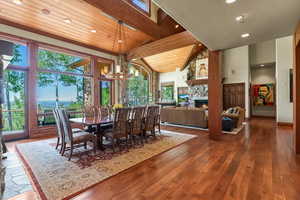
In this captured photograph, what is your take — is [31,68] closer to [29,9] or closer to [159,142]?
[29,9]

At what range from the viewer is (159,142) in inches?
160

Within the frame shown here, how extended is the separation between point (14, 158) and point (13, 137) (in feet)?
6.49

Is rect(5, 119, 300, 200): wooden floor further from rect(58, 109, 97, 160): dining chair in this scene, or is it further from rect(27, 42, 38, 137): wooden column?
rect(27, 42, 38, 137): wooden column

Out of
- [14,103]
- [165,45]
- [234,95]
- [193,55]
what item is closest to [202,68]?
[193,55]

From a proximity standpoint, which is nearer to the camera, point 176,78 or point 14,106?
point 14,106

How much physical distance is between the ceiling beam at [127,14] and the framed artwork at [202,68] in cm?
477

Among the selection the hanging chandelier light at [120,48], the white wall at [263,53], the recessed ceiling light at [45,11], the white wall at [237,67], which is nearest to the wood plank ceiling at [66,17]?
the recessed ceiling light at [45,11]

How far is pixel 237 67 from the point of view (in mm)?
8773

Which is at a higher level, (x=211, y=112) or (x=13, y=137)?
(x=211, y=112)

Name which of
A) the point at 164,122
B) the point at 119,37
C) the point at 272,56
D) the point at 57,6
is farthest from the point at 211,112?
the point at 272,56

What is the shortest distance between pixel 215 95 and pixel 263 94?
6255 mm

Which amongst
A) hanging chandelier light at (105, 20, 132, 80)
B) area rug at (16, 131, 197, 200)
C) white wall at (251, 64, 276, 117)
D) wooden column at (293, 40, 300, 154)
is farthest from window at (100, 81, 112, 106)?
white wall at (251, 64, 276, 117)

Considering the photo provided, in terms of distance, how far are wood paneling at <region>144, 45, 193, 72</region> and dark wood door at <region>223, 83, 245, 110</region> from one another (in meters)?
3.22

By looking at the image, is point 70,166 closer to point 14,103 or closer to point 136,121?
point 136,121
